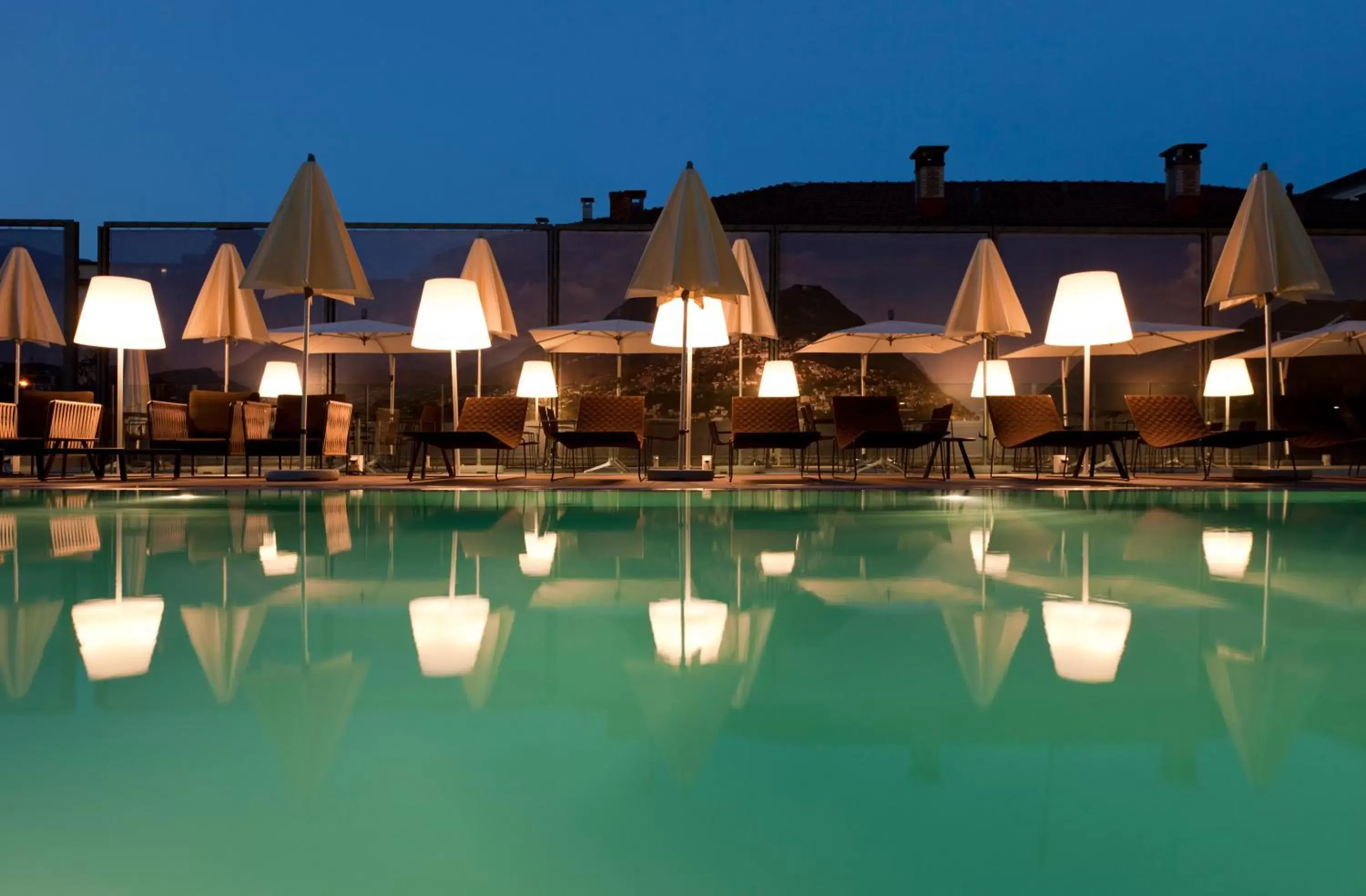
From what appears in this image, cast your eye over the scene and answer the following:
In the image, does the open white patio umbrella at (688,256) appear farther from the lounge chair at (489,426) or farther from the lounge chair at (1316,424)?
the lounge chair at (1316,424)

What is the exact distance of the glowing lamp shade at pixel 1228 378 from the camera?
12156 millimetres

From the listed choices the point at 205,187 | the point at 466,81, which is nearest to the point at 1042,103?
the point at 466,81

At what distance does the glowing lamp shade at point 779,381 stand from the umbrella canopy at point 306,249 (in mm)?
4853

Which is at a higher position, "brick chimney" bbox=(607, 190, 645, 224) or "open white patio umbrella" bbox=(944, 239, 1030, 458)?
"brick chimney" bbox=(607, 190, 645, 224)

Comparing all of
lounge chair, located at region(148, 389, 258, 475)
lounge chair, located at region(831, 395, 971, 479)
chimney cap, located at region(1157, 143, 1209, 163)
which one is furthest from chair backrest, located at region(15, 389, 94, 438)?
chimney cap, located at region(1157, 143, 1209, 163)

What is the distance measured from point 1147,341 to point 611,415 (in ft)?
21.4

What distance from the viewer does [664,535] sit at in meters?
4.79

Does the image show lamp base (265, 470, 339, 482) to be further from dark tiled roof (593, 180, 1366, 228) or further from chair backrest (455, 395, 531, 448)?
dark tiled roof (593, 180, 1366, 228)

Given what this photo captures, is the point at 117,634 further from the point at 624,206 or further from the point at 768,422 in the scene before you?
the point at 624,206

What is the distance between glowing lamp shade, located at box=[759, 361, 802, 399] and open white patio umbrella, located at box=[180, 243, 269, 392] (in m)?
6.08

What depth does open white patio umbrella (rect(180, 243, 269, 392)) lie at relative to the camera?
11.2m

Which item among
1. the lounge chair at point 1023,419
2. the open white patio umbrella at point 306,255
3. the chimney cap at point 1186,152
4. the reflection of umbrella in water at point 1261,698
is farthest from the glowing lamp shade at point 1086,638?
the chimney cap at point 1186,152

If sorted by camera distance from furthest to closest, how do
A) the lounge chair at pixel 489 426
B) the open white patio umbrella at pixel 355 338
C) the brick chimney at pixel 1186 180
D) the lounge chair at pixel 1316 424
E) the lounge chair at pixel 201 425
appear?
the brick chimney at pixel 1186 180
the open white patio umbrella at pixel 355 338
the lounge chair at pixel 1316 424
the lounge chair at pixel 201 425
the lounge chair at pixel 489 426

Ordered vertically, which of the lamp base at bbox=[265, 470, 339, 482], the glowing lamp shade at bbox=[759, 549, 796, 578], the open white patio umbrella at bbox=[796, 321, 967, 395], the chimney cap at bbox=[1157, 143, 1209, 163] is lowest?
the glowing lamp shade at bbox=[759, 549, 796, 578]
